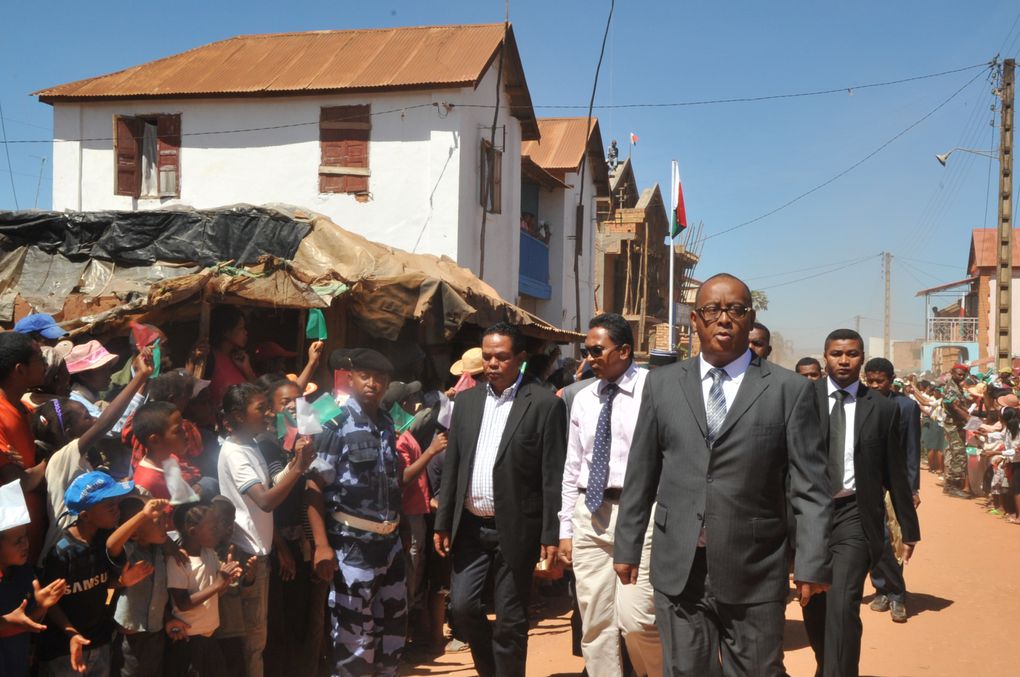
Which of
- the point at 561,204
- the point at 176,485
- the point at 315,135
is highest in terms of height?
the point at 561,204

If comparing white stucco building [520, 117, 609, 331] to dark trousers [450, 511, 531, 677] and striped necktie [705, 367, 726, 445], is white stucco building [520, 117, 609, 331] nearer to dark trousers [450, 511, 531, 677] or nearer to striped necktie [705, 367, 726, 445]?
dark trousers [450, 511, 531, 677]

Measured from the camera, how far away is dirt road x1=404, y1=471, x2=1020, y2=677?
21.7ft

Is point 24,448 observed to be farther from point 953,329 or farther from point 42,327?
point 953,329

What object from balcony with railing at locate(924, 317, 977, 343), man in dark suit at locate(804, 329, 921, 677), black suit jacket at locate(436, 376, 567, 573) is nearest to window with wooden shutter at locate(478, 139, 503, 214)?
man in dark suit at locate(804, 329, 921, 677)

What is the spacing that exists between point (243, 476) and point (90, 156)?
Result: 51.4 ft

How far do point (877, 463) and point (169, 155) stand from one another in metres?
15.9

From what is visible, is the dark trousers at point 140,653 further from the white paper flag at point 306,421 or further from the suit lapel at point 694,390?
the suit lapel at point 694,390

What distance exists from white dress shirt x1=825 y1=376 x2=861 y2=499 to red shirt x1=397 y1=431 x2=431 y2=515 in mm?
2830

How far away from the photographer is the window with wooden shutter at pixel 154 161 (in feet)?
59.4

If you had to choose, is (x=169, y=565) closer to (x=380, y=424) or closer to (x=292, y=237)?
(x=380, y=424)

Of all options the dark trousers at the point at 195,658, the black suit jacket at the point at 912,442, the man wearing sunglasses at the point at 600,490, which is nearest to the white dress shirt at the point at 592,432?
the man wearing sunglasses at the point at 600,490

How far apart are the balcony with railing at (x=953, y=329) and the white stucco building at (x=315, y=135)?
3993 cm

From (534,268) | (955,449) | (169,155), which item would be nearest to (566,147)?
(534,268)

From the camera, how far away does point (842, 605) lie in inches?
213
